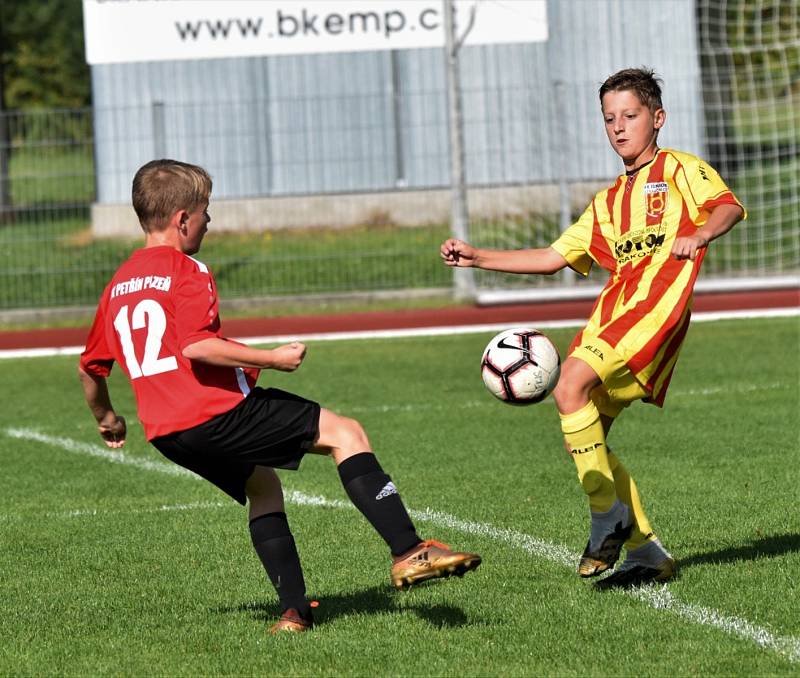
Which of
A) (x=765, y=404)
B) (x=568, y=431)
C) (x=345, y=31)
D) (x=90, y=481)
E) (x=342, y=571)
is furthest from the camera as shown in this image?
(x=345, y=31)

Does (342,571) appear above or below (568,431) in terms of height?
below

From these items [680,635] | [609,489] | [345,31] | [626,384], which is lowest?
[680,635]

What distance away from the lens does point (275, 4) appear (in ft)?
59.1

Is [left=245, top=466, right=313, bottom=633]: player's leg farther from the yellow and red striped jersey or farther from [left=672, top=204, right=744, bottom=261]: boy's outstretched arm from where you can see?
[left=672, top=204, right=744, bottom=261]: boy's outstretched arm

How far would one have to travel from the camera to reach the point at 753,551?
18.9 feet

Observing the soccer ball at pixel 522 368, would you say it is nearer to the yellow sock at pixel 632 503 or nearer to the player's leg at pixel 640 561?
the player's leg at pixel 640 561

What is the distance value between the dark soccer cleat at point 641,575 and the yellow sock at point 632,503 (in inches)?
3.4

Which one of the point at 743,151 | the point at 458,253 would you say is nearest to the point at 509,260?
the point at 458,253

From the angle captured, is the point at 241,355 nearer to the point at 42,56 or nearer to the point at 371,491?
the point at 371,491

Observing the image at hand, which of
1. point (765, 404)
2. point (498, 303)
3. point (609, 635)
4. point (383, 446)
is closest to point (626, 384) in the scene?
point (609, 635)

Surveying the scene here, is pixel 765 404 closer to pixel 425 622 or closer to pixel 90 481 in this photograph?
pixel 90 481

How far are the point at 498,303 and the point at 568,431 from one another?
442 inches

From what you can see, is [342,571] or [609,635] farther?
[342,571]

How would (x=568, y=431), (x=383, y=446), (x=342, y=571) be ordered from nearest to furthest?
(x=568, y=431) → (x=342, y=571) → (x=383, y=446)
